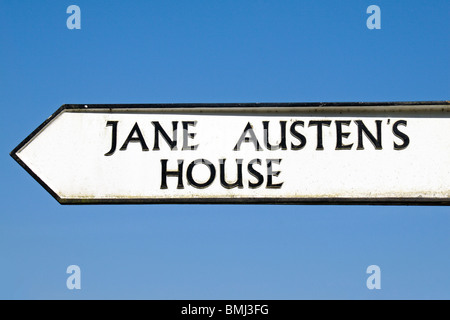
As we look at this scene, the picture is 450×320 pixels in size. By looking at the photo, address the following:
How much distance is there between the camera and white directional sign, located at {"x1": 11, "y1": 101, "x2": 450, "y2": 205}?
2.24m

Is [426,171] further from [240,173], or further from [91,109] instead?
[91,109]

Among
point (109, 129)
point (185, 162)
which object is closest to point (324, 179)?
point (185, 162)

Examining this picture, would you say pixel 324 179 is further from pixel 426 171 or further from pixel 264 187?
pixel 426 171

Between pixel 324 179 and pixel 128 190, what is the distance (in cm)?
95

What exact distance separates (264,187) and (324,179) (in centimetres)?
29

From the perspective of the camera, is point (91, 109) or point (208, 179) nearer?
point (208, 179)

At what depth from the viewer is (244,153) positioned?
2.35 m

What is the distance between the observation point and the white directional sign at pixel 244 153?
2240 millimetres
